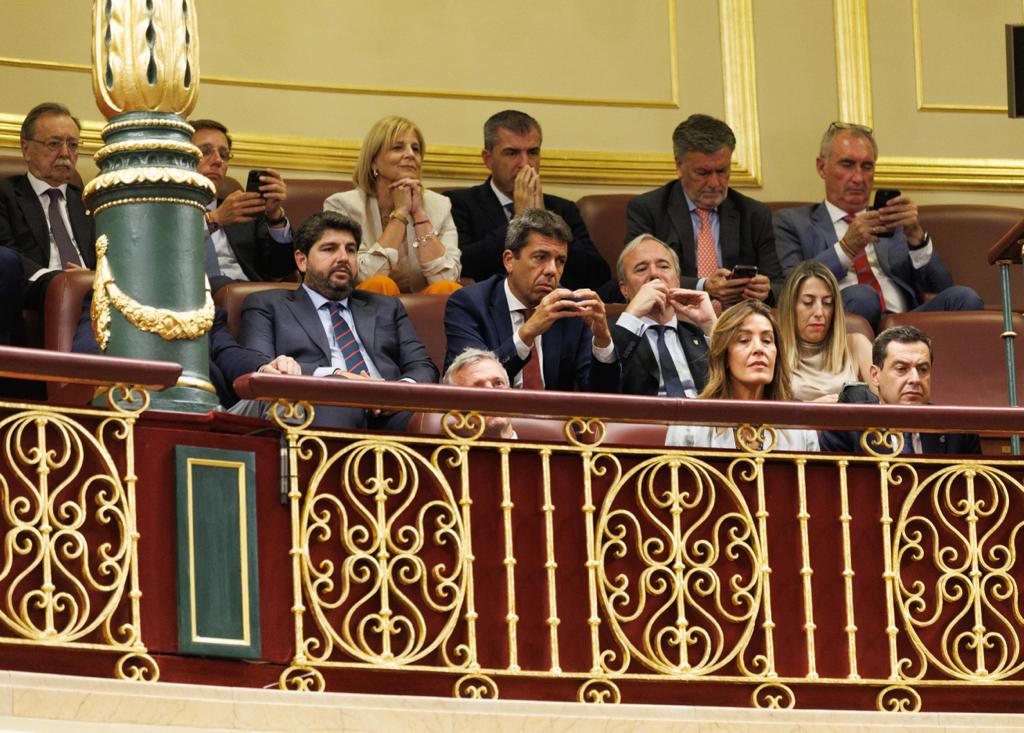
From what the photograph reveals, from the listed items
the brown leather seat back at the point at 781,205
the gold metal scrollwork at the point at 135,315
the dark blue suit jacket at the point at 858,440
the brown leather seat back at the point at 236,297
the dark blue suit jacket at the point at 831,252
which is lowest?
the dark blue suit jacket at the point at 858,440

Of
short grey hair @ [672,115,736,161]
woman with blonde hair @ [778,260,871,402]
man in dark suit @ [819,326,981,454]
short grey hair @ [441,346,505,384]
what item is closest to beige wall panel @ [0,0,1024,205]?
short grey hair @ [672,115,736,161]

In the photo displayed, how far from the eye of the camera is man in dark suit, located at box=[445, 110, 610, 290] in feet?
24.8

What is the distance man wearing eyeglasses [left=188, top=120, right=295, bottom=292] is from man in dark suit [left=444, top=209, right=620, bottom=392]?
2.94 feet

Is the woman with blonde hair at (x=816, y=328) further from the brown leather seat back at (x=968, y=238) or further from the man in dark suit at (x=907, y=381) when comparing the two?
the brown leather seat back at (x=968, y=238)

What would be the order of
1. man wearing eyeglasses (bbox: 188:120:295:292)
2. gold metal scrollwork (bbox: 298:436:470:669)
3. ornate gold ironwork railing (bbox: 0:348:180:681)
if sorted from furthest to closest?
man wearing eyeglasses (bbox: 188:120:295:292) → gold metal scrollwork (bbox: 298:436:470:669) → ornate gold ironwork railing (bbox: 0:348:180:681)

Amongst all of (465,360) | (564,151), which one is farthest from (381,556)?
(564,151)

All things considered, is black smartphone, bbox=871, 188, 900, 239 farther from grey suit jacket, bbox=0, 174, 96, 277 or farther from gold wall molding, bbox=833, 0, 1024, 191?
grey suit jacket, bbox=0, 174, 96, 277

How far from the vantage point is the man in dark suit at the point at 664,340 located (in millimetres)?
6359

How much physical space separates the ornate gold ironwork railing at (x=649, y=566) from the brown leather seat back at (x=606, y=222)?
257 cm

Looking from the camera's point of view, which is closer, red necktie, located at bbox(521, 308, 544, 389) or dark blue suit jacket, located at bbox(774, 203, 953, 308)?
red necktie, located at bbox(521, 308, 544, 389)

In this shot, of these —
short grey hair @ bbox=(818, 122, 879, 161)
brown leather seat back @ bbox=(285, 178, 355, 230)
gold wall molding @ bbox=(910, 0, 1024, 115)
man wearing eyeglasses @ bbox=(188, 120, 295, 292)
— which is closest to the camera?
man wearing eyeglasses @ bbox=(188, 120, 295, 292)

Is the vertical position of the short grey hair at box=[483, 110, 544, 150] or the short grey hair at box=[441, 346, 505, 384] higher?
the short grey hair at box=[483, 110, 544, 150]

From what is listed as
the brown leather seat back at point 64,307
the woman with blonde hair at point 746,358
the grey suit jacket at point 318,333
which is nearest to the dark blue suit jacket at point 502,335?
the grey suit jacket at point 318,333

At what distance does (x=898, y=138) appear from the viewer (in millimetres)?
8891
